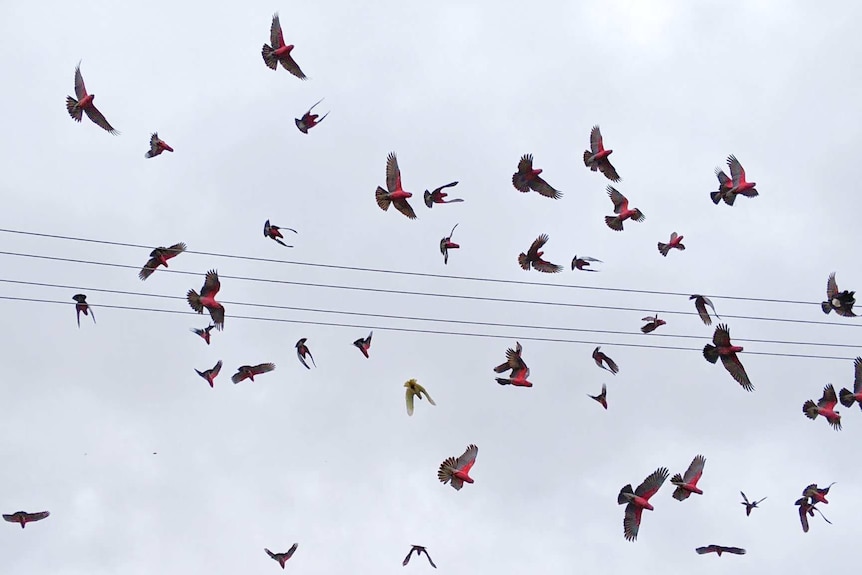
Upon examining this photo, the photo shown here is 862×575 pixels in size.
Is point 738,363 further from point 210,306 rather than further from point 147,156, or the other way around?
point 147,156

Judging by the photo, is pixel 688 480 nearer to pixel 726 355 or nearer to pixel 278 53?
pixel 726 355

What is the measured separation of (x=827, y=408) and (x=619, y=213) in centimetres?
909

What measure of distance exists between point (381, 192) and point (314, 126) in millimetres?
3090

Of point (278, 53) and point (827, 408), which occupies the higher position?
point (278, 53)

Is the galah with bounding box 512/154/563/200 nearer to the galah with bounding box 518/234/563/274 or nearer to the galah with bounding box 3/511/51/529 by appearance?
the galah with bounding box 518/234/563/274

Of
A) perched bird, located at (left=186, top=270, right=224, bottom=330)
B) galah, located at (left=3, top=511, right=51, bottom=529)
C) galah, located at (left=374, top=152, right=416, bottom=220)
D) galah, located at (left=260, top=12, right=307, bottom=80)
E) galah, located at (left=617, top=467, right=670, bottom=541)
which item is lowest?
galah, located at (left=617, top=467, right=670, bottom=541)

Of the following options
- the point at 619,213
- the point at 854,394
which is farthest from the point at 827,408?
the point at 619,213

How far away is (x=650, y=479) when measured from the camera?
4659 centimetres

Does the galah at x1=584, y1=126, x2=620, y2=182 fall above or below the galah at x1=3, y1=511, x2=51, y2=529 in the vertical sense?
above

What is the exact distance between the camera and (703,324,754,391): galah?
47656 millimetres

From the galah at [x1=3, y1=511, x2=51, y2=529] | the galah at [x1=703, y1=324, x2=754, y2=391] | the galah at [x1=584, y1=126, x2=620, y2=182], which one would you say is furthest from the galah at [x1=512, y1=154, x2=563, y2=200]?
the galah at [x1=3, y1=511, x2=51, y2=529]

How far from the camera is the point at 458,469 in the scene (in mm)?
47031

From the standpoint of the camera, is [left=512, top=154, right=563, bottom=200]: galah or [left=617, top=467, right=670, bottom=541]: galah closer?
[left=617, top=467, right=670, bottom=541]: galah

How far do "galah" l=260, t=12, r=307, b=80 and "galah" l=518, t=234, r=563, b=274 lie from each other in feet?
33.8
